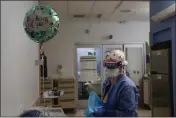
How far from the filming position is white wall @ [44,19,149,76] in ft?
22.0

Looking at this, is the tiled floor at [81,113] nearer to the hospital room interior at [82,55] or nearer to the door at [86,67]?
the hospital room interior at [82,55]

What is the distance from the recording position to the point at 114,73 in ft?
7.63

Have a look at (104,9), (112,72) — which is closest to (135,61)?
(104,9)

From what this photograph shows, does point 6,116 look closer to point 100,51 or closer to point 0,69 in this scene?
point 0,69

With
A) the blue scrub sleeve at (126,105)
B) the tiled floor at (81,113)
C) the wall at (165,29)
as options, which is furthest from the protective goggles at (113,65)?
the tiled floor at (81,113)

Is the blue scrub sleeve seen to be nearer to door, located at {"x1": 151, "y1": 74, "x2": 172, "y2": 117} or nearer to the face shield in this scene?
the face shield

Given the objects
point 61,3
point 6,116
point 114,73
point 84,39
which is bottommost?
point 6,116

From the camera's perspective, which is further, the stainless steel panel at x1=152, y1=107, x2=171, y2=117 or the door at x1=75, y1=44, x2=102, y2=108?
the door at x1=75, y1=44, x2=102, y2=108

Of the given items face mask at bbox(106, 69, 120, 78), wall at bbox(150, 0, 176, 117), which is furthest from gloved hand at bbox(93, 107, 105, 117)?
wall at bbox(150, 0, 176, 117)

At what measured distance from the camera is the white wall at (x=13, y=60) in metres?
2.15

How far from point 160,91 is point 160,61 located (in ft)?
1.55

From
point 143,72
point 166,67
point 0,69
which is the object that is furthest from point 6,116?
point 143,72

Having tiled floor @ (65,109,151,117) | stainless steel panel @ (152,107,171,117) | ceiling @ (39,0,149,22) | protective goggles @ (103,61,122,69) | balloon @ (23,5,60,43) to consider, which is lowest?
tiled floor @ (65,109,151,117)

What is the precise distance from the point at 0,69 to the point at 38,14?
777 mm
